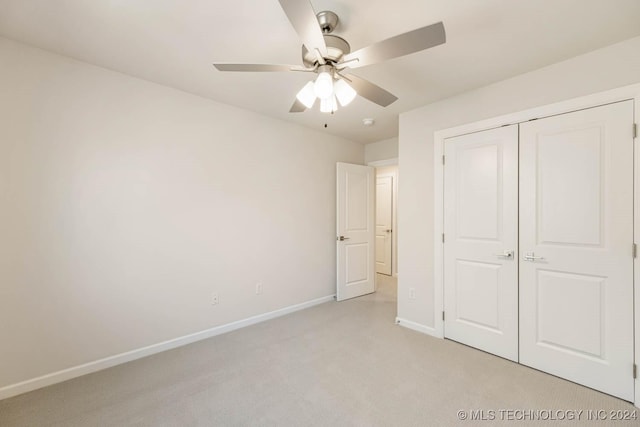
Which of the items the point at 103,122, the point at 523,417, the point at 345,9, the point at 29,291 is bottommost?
the point at 523,417

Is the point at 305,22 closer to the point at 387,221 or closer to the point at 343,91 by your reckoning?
the point at 343,91

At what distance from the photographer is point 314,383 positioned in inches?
79.7

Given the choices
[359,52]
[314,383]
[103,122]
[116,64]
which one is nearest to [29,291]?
[103,122]

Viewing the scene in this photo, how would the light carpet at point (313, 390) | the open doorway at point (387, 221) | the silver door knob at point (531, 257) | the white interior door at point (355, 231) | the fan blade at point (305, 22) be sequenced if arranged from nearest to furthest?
1. the fan blade at point (305, 22)
2. the light carpet at point (313, 390)
3. the silver door knob at point (531, 257)
4. the white interior door at point (355, 231)
5. the open doorway at point (387, 221)

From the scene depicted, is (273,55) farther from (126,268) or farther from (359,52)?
(126,268)

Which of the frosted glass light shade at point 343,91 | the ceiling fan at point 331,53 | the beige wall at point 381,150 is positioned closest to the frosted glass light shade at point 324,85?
the ceiling fan at point 331,53

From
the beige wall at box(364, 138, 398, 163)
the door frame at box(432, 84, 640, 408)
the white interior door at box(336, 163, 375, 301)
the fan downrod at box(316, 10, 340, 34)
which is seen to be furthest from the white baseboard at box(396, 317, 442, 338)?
the fan downrod at box(316, 10, 340, 34)

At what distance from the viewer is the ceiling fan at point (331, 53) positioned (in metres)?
1.17

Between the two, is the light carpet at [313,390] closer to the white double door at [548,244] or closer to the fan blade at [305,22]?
the white double door at [548,244]

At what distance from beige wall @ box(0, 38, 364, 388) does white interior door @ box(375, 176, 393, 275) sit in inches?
114

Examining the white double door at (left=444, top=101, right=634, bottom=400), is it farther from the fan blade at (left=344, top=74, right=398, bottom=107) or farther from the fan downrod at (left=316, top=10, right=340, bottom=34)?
the fan downrod at (left=316, top=10, right=340, bottom=34)

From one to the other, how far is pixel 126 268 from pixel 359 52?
246 centimetres

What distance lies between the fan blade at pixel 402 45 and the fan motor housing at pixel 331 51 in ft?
0.22

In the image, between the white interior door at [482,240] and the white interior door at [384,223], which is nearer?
the white interior door at [482,240]
